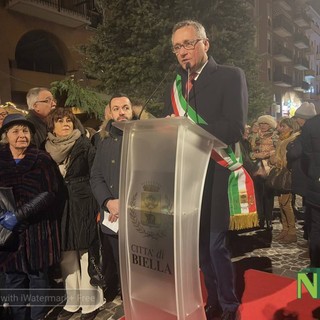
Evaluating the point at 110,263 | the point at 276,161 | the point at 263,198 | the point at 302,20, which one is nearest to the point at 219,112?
the point at 110,263

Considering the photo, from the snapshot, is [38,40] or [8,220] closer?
[8,220]

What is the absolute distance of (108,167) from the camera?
8.24 feet

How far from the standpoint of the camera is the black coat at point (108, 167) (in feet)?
8.08

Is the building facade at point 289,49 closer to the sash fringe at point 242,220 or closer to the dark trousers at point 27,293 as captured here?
the sash fringe at point 242,220

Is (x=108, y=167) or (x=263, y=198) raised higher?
(x=108, y=167)

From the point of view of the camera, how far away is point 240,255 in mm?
3863

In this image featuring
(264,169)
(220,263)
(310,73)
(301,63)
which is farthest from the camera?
(310,73)

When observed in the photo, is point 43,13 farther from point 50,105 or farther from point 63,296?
point 63,296

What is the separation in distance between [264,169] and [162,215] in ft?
11.9

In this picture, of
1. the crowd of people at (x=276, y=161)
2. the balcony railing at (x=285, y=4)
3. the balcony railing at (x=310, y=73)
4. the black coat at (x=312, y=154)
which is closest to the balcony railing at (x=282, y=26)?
the balcony railing at (x=285, y=4)

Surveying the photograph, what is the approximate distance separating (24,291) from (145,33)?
7.67 metres

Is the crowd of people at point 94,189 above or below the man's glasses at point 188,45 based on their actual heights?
below

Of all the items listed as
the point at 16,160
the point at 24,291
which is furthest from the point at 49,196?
the point at 24,291

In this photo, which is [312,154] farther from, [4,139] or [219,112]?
[4,139]
